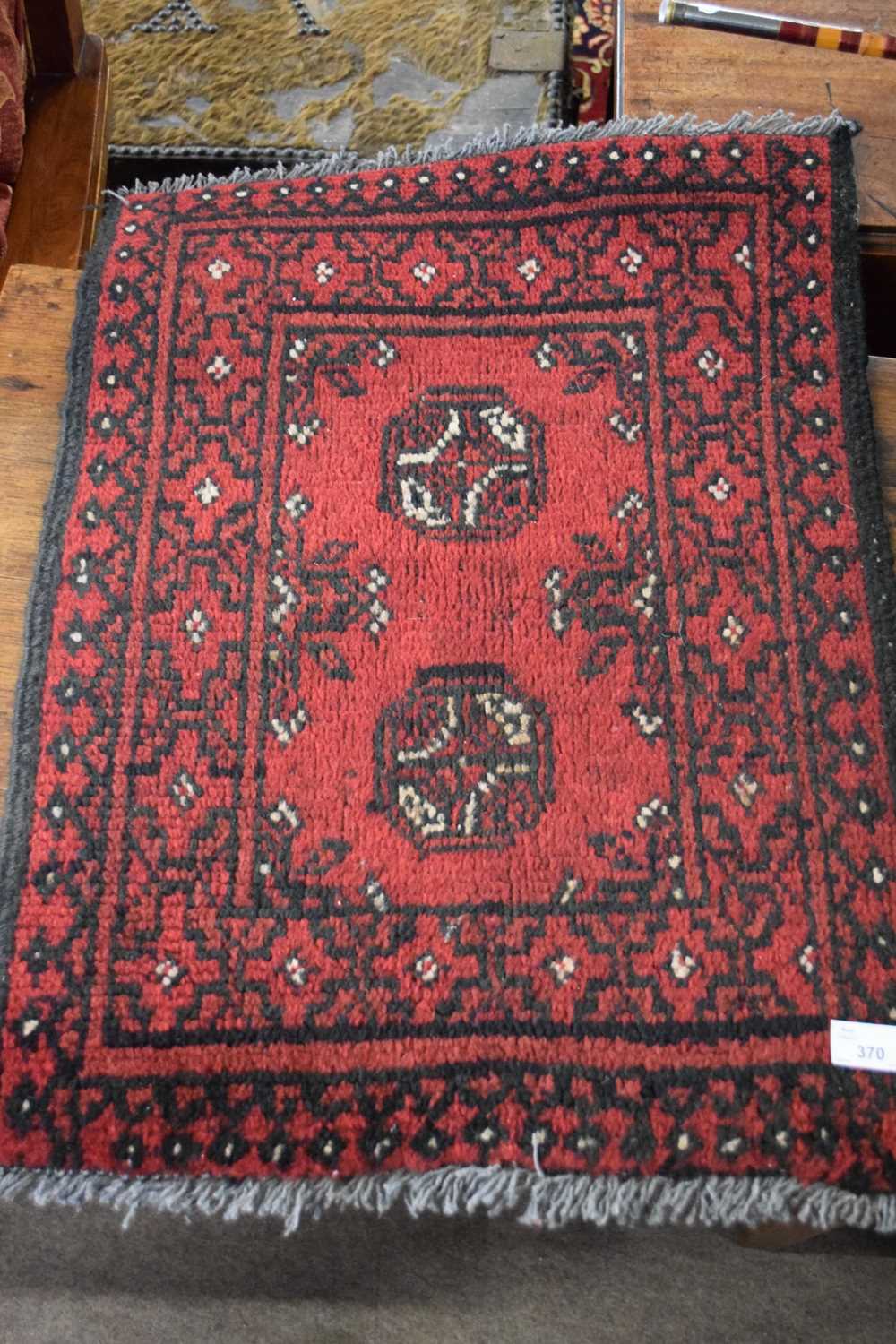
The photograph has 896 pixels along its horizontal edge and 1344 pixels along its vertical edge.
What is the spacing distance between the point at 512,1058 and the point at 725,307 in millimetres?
901

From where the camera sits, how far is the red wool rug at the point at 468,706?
1053 millimetres

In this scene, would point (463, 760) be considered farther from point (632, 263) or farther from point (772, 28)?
point (772, 28)

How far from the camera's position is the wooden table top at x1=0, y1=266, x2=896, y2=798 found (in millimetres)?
1244

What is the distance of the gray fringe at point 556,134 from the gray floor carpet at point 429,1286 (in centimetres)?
128

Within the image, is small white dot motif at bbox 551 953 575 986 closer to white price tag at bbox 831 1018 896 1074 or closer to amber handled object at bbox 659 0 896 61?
white price tag at bbox 831 1018 896 1074

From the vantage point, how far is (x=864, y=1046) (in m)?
1.05

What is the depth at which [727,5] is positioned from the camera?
142 centimetres

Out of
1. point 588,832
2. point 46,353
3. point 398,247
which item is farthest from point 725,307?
point 46,353

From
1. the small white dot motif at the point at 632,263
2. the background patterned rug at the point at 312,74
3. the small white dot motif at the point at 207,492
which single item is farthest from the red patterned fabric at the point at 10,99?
the small white dot motif at the point at 632,263

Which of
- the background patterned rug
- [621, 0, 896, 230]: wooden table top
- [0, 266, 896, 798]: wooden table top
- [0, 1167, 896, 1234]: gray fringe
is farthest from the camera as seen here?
the background patterned rug

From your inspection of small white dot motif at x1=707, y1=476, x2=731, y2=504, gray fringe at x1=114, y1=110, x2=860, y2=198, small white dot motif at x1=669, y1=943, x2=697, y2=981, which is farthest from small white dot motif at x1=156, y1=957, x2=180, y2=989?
gray fringe at x1=114, y1=110, x2=860, y2=198

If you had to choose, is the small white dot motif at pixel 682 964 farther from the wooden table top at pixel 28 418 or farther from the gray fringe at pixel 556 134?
the gray fringe at pixel 556 134

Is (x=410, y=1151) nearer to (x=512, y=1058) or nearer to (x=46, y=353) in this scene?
(x=512, y=1058)

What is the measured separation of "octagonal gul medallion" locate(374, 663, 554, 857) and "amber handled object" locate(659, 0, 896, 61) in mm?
707
